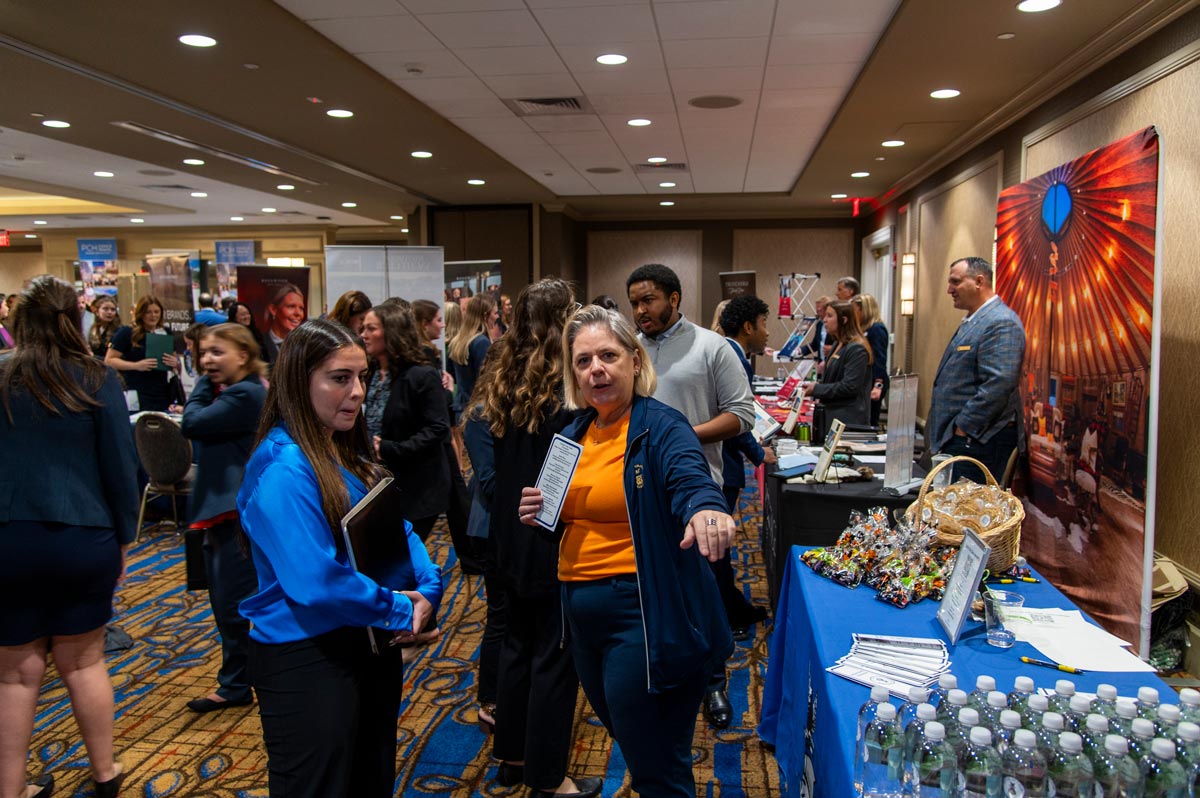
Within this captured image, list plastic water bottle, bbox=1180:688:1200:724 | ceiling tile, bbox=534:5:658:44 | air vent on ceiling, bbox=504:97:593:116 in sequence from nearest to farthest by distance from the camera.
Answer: plastic water bottle, bbox=1180:688:1200:724 → ceiling tile, bbox=534:5:658:44 → air vent on ceiling, bbox=504:97:593:116

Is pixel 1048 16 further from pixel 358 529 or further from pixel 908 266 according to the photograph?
pixel 908 266

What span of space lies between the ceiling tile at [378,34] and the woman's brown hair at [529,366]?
279 centimetres

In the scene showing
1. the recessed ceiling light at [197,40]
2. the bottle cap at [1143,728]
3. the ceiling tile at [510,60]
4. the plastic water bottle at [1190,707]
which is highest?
the ceiling tile at [510,60]

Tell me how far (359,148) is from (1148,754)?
7.96 meters

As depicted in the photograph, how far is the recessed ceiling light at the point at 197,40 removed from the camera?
179 inches

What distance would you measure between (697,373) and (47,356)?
78.7 inches

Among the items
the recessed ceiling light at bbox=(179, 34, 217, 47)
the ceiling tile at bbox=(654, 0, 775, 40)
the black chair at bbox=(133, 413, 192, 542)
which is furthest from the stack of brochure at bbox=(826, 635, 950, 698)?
the recessed ceiling light at bbox=(179, 34, 217, 47)

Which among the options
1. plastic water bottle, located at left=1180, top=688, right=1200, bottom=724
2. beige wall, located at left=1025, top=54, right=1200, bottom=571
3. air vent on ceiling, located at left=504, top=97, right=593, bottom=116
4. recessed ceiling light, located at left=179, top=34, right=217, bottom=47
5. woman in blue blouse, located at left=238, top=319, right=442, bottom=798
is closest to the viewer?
plastic water bottle, located at left=1180, top=688, right=1200, bottom=724

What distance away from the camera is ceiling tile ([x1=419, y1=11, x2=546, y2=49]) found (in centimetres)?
436

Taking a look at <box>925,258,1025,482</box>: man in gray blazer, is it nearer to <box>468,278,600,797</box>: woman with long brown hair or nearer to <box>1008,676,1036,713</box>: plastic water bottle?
<box>468,278,600,797</box>: woman with long brown hair

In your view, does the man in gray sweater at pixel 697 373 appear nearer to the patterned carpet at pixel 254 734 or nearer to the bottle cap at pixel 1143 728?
the patterned carpet at pixel 254 734

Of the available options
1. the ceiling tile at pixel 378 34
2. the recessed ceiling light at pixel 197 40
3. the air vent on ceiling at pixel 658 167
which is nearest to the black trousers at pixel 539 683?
the ceiling tile at pixel 378 34

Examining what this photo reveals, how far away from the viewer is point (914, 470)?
3.58 m

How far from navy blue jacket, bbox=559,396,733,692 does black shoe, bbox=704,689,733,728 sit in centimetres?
124
